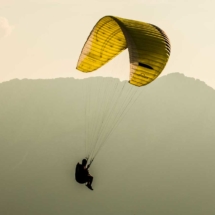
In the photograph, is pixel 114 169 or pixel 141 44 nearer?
pixel 141 44

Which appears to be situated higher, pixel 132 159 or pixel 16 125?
pixel 132 159

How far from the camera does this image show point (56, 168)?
152 m

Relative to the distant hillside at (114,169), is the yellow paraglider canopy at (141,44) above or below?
above

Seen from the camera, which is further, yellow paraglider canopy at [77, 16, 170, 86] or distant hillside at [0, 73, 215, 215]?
distant hillside at [0, 73, 215, 215]

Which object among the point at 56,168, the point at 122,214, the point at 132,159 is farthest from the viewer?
the point at 132,159

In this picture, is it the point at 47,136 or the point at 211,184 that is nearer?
the point at 211,184

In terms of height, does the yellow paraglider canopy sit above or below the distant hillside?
above

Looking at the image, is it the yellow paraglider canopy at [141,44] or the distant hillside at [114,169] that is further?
the distant hillside at [114,169]

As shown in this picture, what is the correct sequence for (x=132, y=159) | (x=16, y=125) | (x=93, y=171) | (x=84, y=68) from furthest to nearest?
A: (x=16, y=125)
(x=93, y=171)
(x=132, y=159)
(x=84, y=68)

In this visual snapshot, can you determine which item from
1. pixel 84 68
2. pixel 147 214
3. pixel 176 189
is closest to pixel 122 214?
pixel 147 214

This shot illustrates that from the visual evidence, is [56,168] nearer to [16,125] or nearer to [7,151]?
[7,151]

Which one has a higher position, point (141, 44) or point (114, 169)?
point (141, 44)

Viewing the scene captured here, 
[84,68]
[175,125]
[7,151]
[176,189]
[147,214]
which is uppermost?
[84,68]

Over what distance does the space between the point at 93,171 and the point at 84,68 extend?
525 ft
